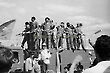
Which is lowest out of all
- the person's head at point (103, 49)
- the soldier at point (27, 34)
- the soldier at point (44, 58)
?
the soldier at point (44, 58)

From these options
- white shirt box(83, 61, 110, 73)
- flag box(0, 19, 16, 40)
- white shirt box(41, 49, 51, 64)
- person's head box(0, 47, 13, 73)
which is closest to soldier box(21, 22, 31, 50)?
white shirt box(41, 49, 51, 64)

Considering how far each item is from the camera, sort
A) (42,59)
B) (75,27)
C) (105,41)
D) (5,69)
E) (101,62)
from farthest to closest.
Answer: (75,27) < (42,59) < (105,41) < (101,62) < (5,69)

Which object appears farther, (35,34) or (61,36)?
(61,36)

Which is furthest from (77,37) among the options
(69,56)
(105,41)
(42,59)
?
(105,41)

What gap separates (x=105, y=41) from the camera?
6.15 ft

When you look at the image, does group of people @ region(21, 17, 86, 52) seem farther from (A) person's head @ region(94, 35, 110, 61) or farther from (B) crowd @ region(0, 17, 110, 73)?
(A) person's head @ region(94, 35, 110, 61)

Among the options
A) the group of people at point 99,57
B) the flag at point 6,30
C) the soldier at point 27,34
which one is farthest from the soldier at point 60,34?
the group of people at point 99,57

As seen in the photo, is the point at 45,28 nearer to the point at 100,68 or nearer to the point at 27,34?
the point at 27,34

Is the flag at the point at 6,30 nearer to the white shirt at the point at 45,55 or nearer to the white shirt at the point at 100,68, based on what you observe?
the white shirt at the point at 45,55

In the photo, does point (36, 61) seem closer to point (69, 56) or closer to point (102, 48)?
point (69, 56)

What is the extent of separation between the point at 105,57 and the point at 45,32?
31.5 feet

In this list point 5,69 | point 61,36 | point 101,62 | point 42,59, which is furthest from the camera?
point 61,36

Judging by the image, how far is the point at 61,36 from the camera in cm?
1206

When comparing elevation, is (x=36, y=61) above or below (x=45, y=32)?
below
